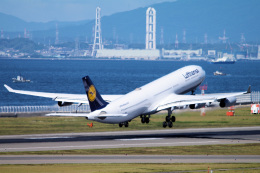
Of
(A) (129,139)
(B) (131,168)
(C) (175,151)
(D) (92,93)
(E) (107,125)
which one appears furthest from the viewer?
(E) (107,125)

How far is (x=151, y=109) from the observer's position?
72500 mm

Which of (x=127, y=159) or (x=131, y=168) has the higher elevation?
(x=131, y=168)

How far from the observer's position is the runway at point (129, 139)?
62.2m

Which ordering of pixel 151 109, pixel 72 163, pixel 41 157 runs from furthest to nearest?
pixel 151 109 → pixel 41 157 → pixel 72 163

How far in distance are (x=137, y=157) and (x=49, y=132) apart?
26.0 meters

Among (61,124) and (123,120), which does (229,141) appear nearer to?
(123,120)

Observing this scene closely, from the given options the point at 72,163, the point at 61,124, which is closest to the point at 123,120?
the point at 72,163

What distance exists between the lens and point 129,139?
68.0 metres

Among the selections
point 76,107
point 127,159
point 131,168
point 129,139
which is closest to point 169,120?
point 129,139

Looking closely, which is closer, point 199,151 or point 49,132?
point 199,151

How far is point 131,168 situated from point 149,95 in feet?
81.4

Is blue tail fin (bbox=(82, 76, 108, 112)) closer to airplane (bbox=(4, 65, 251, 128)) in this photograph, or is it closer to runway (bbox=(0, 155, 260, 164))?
airplane (bbox=(4, 65, 251, 128))

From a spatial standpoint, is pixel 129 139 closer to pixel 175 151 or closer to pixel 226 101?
pixel 175 151

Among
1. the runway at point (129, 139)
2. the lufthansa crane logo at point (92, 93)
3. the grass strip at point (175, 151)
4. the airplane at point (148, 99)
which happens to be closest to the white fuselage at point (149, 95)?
the airplane at point (148, 99)
